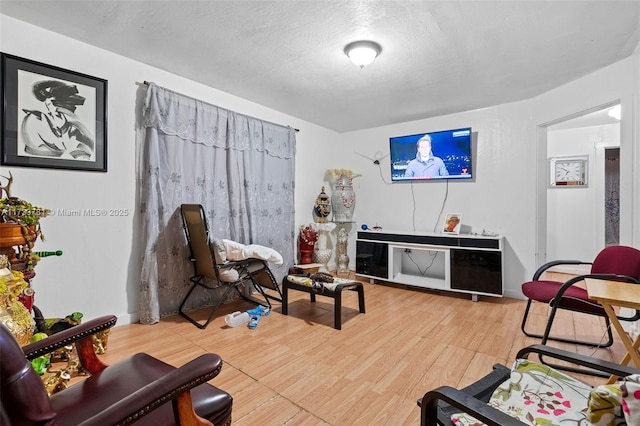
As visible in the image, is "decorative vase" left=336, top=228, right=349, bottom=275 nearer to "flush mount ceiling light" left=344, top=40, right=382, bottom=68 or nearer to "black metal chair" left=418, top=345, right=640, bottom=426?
"flush mount ceiling light" left=344, top=40, right=382, bottom=68

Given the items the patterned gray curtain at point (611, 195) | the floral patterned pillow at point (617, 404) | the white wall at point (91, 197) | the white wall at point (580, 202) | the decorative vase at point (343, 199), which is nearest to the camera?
the floral patterned pillow at point (617, 404)

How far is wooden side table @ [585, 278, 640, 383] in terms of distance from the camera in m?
1.47

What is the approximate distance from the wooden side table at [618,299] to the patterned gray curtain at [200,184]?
3.06 metres

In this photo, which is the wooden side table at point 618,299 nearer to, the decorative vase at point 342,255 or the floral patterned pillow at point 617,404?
the floral patterned pillow at point 617,404

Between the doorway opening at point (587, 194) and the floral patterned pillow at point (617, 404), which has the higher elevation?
the doorway opening at point (587, 194)

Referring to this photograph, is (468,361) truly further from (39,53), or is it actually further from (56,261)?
(39,53)

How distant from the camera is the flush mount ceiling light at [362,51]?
7.88 feet

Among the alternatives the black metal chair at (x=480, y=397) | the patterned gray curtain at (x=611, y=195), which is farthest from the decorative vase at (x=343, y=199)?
the patterned gray curtain at (x=611, y=195)

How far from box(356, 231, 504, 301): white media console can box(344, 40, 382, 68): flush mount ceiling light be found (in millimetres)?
2353

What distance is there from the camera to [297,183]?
453 centimetres

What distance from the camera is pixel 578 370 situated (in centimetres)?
203

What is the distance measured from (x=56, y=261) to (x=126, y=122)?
1298 millimetres

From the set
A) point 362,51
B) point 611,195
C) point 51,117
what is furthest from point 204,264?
point 611,195

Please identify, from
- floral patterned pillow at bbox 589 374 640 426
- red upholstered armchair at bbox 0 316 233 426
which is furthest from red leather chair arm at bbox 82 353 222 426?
floral patterned pillow at bbox 589 374 640 426
